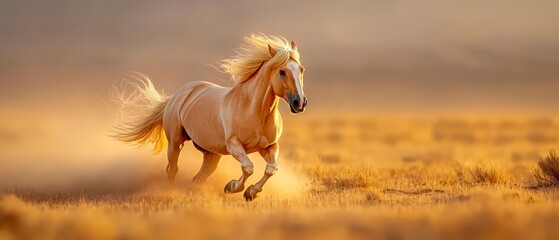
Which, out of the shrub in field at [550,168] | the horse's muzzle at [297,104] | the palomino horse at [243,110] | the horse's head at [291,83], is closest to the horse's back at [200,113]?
the palomino horse at [243,110]

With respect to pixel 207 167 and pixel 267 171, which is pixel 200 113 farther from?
pixel 267 171

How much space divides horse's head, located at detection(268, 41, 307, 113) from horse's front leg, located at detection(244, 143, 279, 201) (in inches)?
36.2

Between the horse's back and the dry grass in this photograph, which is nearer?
the horse's back

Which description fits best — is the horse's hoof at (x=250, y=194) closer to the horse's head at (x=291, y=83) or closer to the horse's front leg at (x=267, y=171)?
the horse's front leg at (x=267, y=171)

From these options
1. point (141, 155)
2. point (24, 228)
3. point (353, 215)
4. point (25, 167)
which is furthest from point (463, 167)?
point (24, 228)

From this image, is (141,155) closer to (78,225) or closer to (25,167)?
(25,167)

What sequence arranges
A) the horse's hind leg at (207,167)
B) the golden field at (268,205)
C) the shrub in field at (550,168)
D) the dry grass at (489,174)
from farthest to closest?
the dry grass at (489,174) → the shrub in field at (550,168) → the horse's hind leg at (207,167) → the golden field at (268,205)

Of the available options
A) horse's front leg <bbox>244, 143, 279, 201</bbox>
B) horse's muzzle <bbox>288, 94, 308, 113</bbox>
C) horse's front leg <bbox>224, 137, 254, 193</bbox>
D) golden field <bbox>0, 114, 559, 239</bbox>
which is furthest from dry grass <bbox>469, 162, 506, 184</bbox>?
horse's muzzle <bbox>288, 94, 308, 113</bbox>

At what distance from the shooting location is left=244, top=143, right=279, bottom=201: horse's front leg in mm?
11133

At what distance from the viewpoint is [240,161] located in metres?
11.2

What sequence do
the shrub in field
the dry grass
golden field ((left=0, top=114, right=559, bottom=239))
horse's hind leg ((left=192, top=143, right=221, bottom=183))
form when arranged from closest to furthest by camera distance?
1. golden field ((left=0, top=114, right=559, bottom=239))
2. horse's hind leg ((left=192, top=143, right=221, bottom=183))
3. the shrub in field
4. the dry grass

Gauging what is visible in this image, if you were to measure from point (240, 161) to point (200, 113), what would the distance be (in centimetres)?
174

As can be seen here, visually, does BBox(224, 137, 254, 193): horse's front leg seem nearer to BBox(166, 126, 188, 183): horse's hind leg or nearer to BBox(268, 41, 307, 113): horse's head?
BBox(268, 41, 307, 113): horse's head

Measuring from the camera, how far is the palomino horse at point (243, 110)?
35.9 ft
